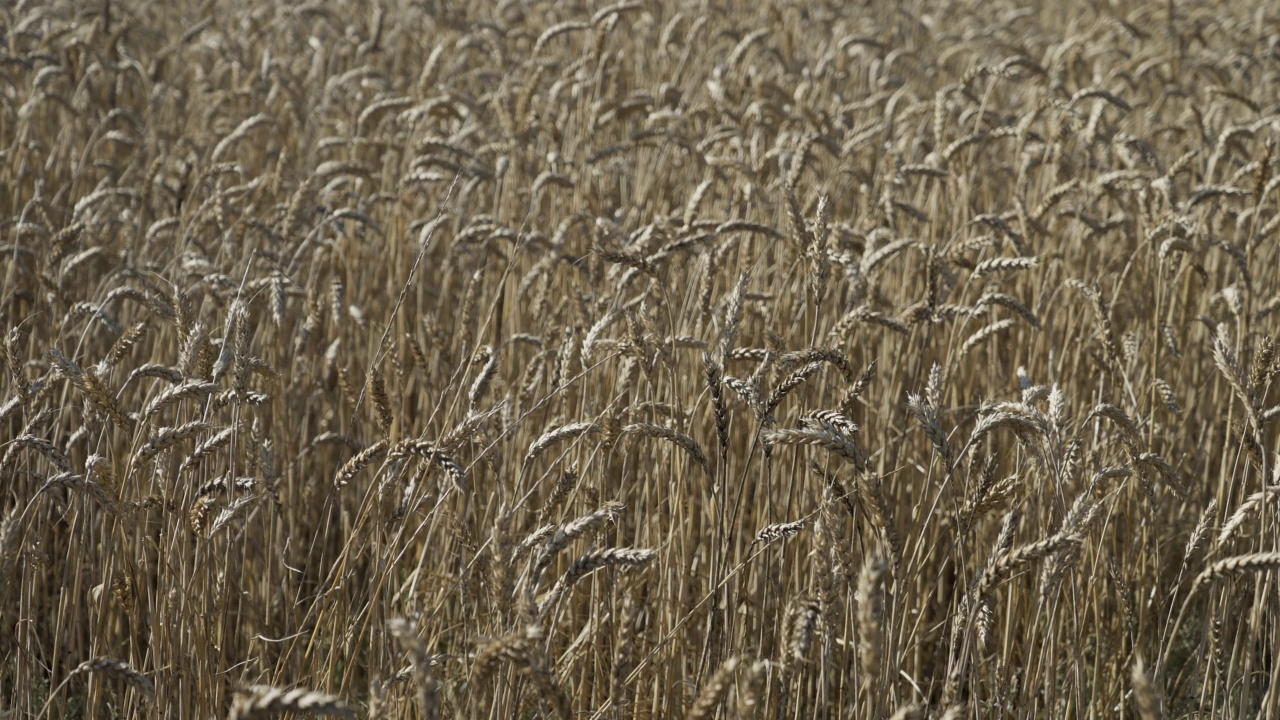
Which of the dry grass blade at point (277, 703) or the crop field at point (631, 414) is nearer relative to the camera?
the dry grass blade at point (277, 703)

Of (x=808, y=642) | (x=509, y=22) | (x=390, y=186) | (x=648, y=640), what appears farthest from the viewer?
(x=509, y=22)

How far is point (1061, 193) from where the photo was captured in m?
2.95

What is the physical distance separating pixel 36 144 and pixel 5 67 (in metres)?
1.46

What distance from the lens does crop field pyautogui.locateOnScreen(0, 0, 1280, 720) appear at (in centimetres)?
162

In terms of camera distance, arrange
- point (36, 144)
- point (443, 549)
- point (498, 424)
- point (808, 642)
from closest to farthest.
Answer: point (808, 642) → point (443, 549) → point (498, 424) → point (36, 144)

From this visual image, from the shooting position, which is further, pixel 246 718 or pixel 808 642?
pixel 808 642

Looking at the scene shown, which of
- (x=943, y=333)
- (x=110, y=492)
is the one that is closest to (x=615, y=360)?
(x=943, y=333)

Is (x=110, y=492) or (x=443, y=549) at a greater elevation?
(x=110, y=492)

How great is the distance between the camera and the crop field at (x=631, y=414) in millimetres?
1624

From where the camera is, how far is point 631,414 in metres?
2.15

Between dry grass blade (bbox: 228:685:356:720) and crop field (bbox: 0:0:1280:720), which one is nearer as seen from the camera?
dry grass blade (bbox: 228:685:356:720)

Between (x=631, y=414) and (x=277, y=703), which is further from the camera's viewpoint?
(x=631, y=414)

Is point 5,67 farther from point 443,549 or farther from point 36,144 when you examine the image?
point 443,549

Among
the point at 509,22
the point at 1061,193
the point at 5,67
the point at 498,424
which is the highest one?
the point at 509,22
